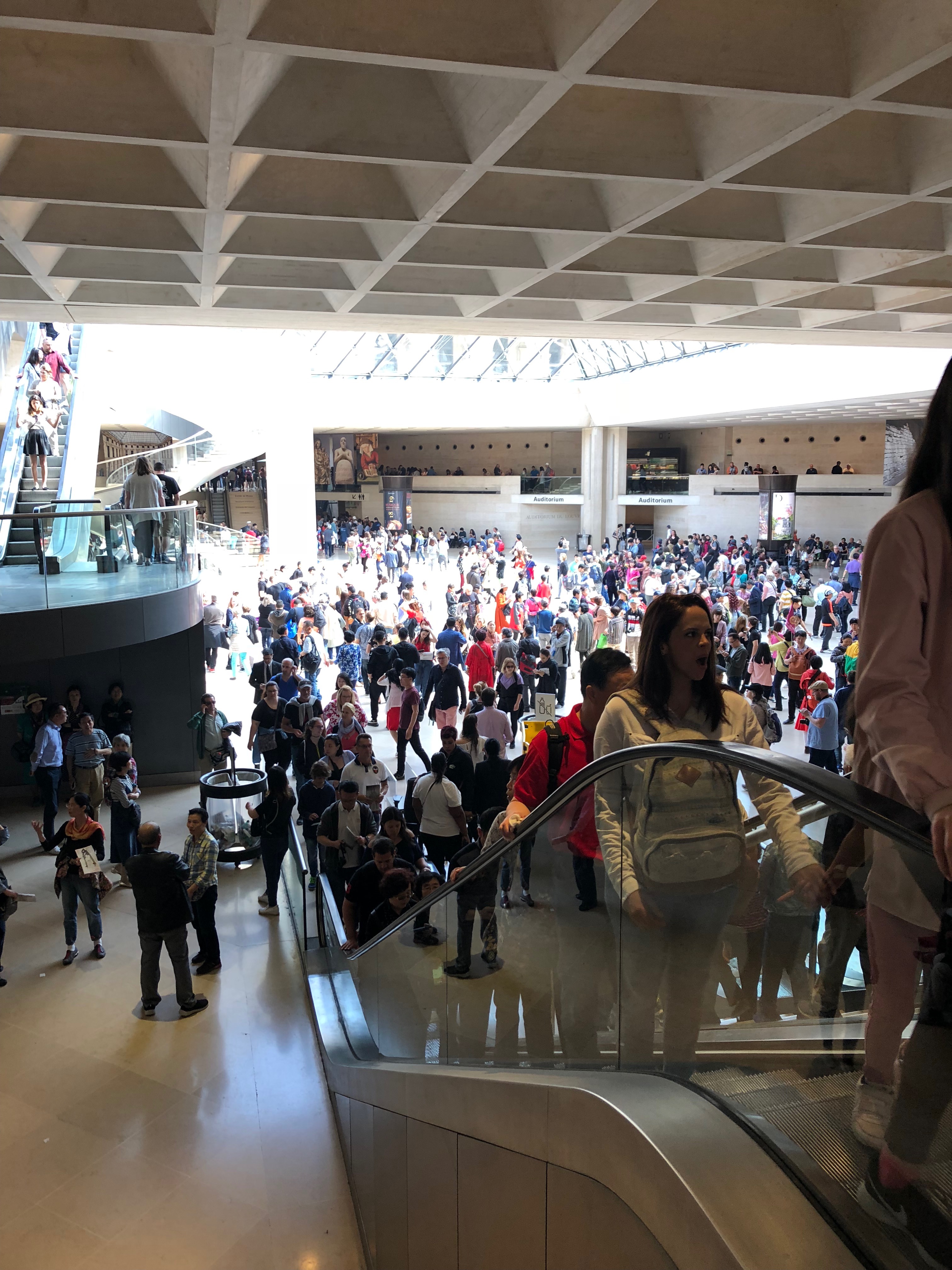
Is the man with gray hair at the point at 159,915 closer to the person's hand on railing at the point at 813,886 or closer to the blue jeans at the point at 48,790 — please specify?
the blue jeans at the point at 48,790

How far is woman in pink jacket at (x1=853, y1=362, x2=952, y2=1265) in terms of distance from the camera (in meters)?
1.37

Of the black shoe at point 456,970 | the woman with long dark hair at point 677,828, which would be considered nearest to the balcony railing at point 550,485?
the black shoe at point 456,970

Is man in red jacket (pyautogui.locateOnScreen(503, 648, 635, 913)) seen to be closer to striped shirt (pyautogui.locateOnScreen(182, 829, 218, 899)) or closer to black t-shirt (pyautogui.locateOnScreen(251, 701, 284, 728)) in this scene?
striped shirt (pyautogui.locateOnScreen(182, 829, 218, 899))

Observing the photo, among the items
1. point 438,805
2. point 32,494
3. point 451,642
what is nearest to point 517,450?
point 32,494

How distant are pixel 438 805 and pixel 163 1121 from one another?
2.84m

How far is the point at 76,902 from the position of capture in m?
7.53

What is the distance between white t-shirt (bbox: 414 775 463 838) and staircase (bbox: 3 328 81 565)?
5.87 metres

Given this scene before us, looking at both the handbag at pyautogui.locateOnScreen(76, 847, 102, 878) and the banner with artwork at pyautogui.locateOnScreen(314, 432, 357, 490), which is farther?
the banner with artwork at pyautogui.locateOnScreen(314, 432, 357, 490)

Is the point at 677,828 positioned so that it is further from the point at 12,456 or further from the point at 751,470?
the point at 751,470

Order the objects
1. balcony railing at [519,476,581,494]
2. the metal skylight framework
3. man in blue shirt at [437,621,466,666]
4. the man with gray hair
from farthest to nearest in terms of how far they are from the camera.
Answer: balcony railing at [519,476,581,494], the metal skylight framework, man in blue shirt at [437,621,466,666], the man with gray hair

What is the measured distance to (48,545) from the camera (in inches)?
400

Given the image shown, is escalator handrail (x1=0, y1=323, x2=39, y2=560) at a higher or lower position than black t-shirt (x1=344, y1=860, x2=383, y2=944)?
higher

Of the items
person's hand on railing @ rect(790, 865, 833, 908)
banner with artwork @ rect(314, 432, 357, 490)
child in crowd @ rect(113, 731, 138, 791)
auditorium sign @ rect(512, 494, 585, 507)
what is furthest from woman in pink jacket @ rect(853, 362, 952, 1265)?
banner with artwork @ rect(314, 432, 357, 490)

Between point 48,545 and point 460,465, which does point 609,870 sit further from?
point 460,465
